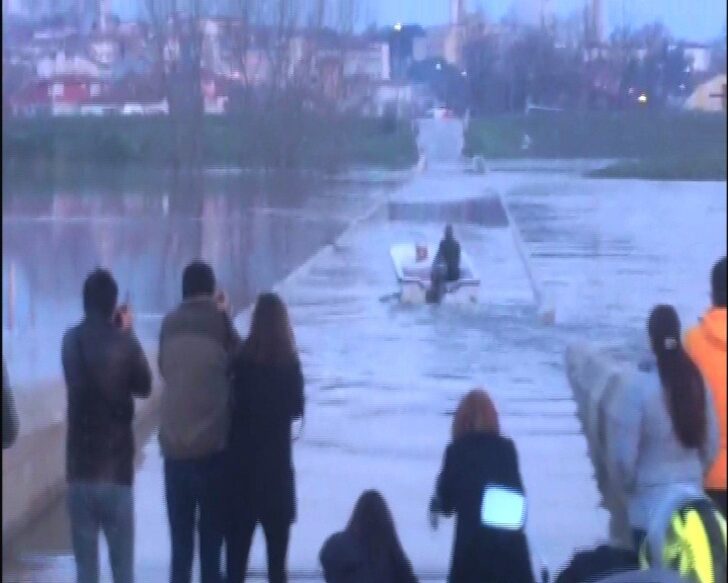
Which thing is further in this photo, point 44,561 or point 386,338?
point 386,338

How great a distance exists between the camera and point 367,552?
3.74 metres

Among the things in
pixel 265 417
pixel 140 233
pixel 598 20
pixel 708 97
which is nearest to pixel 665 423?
pixel 265 417

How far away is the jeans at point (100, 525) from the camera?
435 centimetres

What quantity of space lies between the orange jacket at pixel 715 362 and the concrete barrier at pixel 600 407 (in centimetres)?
86

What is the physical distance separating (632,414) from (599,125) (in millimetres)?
2283

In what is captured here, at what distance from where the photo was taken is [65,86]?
5.78 metres

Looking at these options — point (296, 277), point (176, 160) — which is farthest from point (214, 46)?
point (296, 277)

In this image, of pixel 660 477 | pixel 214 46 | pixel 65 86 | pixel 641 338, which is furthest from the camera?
pixel 641 338

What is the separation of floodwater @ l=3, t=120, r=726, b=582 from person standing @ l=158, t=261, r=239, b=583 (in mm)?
514

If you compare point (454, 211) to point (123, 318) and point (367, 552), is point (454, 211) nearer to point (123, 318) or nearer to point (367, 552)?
point (123, 318)

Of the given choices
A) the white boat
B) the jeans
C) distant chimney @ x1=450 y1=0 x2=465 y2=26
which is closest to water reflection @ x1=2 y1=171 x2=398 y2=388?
the white boat

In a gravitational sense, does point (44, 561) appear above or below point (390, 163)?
below

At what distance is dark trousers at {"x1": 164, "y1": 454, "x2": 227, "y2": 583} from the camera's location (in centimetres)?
439

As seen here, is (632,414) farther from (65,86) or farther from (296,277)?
(296,277)
